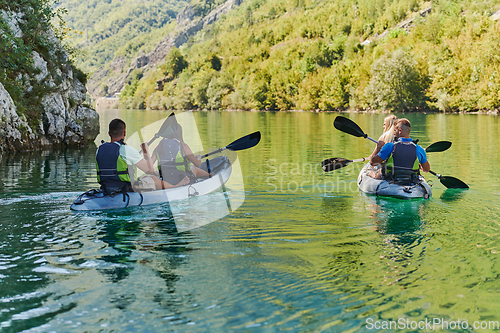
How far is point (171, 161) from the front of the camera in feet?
30.8

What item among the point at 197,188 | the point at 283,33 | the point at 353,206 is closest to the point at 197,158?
the point at 197,188

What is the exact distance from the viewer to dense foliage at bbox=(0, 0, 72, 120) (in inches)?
642

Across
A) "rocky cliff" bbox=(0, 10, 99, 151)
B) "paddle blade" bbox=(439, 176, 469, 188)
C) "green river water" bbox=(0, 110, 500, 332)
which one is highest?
"rocky cliff" bbox=(0, 10, 99, 151)

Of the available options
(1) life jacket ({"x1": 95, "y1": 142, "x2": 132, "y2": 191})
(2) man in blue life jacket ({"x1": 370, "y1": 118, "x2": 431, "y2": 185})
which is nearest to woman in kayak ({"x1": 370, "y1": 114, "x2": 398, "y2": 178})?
(2) man in blue life jacket ({"x1": 370, "y1": 118, "x2": 431, "y2": 185})

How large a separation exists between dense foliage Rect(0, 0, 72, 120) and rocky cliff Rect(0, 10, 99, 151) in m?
0.04

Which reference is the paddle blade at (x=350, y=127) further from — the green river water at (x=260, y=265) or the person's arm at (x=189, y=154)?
the person's arm at (x=189, y=154)

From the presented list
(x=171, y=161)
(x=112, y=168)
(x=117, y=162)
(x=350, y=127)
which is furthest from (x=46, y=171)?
(x=350, y=127)

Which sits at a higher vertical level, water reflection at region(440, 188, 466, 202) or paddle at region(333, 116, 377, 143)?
paddle at region(333, 116, 377, 143)

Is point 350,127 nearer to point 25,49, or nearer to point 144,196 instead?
point 144,196

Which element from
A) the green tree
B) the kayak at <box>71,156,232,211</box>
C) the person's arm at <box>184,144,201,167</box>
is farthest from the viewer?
the green tree

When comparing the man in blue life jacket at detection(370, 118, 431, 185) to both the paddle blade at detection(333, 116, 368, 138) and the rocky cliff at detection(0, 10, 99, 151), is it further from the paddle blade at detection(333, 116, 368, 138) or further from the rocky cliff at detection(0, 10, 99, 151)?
the rocky cliff at detection(0, 10, 99, 151)

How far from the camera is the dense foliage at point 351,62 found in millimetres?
53438

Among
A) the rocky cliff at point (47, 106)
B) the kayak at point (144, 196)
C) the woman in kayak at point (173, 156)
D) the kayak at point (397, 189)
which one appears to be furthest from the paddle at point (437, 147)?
the rocky cliff at point (47, 106)

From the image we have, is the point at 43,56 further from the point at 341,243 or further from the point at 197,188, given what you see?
the point at 341,243
